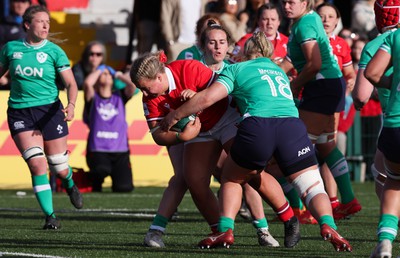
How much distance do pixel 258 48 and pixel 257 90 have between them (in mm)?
645

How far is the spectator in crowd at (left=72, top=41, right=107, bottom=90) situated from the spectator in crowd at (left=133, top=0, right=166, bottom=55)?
2922 millimetres

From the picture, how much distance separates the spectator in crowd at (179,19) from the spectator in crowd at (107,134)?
2922 millimetres

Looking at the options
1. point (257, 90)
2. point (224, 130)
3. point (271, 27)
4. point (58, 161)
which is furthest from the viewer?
point (271, 27)

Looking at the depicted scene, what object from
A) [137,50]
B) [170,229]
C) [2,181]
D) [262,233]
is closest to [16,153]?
[2,181]

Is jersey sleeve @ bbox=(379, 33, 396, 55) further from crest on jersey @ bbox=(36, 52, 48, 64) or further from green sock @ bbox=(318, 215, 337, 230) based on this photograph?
crest on jersey @ bbox=(36, 52, 48, 64)

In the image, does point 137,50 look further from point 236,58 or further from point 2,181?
point 236,58

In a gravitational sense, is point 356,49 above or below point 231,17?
below

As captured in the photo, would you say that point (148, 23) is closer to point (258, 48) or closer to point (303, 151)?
point (258, 48)

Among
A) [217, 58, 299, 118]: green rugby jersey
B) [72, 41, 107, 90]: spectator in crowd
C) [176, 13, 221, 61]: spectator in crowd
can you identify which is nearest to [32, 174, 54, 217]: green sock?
[176, 13, 221, 61]: spectator in crowd

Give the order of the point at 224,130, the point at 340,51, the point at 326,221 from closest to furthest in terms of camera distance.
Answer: the point at 326,221 < the point at 224,130 < the point at 340,51

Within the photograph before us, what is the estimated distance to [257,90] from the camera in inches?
306

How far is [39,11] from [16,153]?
18.0ft

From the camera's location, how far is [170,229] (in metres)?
10.1

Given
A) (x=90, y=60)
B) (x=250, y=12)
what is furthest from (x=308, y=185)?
(x=250, y=12)
